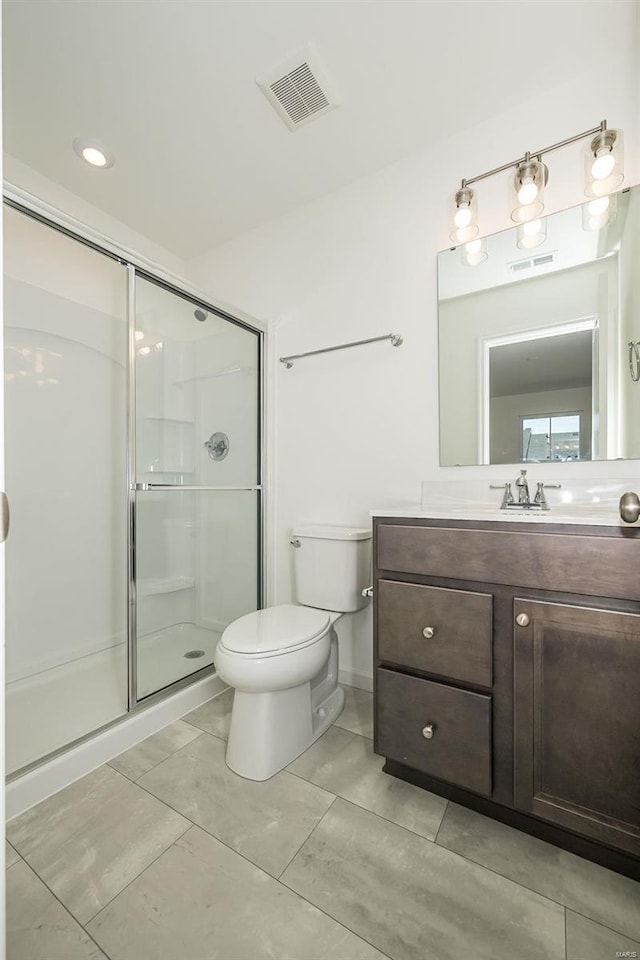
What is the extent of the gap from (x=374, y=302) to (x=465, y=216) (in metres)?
0.48

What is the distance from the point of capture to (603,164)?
146 centimetres

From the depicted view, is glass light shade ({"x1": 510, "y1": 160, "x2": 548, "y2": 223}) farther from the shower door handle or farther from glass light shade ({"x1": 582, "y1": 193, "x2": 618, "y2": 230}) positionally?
the shower door handle

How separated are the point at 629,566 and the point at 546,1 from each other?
1717mm

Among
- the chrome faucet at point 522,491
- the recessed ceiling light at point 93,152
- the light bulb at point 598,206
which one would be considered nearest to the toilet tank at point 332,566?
the chrome faucet at point 522,491

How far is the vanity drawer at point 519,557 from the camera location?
3.43ft

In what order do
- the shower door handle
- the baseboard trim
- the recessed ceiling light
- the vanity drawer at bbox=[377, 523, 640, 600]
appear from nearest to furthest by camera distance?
the shower door handle → the vanity drawer at bbox=[377, 523, 640, 600] → the recessed ceiling light → the baseboard trim

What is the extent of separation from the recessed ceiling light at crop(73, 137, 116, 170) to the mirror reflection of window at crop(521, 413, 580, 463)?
81.8 inches

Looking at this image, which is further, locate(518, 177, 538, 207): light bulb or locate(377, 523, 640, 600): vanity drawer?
locate(518, 177, 538, 207): light bulb

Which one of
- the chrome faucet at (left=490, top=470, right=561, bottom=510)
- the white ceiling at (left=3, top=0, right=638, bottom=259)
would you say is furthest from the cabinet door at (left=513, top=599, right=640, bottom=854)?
the white ceiling at (left=3, top=0, right=638, bottom=259)

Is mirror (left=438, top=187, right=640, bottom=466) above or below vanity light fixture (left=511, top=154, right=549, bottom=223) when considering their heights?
below

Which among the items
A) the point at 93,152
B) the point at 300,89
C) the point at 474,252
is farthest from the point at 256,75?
the point at 474,252

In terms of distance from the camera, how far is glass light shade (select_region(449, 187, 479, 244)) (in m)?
1.67

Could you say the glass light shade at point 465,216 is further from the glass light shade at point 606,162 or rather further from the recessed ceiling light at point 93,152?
the recessed ceiling light at point 93,152

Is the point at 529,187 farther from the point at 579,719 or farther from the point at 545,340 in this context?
the point at 579,719
